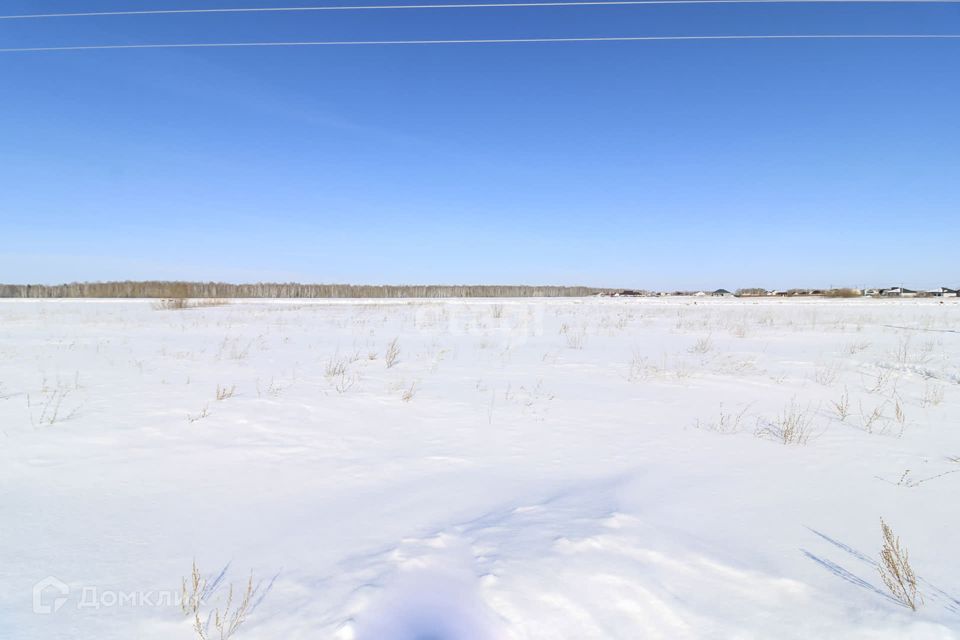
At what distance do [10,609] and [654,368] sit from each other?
6777 mm

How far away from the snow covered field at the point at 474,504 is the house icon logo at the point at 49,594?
0.01 m

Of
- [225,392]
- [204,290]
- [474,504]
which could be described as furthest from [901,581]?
[204,290]

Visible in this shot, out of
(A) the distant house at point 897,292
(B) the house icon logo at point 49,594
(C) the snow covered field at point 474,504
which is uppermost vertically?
(A) the distant house at point 897,292

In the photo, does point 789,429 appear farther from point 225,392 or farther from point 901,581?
point 225,392

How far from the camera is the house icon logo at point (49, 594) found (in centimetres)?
175

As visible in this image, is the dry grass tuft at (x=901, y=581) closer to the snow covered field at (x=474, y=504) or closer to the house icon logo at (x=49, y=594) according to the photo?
the snow covered field at (x=474, y=504)

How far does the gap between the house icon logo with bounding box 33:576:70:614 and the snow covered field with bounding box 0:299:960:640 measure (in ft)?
0.03

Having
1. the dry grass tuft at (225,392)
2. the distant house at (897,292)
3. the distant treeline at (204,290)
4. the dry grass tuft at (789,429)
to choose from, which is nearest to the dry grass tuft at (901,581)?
the dry grass tuft at (789,429)

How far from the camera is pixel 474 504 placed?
106 inches

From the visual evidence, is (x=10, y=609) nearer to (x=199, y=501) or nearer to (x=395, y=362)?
(x=199, y=501)

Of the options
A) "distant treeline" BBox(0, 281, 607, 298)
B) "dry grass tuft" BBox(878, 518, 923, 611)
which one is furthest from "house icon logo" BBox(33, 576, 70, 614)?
"distant treeline" BBox(0, 281, 607, 298)

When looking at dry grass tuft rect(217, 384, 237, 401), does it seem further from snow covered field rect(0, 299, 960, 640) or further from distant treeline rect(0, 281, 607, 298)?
distant treeline rect(0, 281, 607, 298)

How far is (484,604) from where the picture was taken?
1.75m

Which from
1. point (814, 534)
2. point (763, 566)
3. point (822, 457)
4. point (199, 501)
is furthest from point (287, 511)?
point (822, 457)
